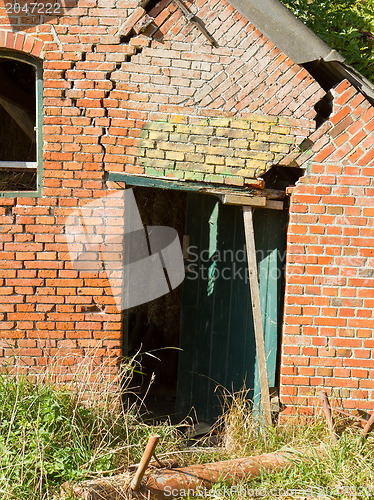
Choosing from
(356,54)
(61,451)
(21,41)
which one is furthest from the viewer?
(356,54)

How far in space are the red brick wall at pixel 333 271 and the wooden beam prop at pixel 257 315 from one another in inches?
6.7

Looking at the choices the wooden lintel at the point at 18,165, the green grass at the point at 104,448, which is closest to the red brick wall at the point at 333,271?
the green grass at the point at 104,448

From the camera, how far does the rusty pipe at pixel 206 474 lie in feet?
10.7

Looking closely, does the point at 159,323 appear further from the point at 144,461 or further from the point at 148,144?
the point at 144,461

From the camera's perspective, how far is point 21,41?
404cm

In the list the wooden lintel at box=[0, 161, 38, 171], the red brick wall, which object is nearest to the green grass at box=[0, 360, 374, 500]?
the red brick wall

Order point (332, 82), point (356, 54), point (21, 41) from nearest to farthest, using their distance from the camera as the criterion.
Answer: point (21, 41)
point (332, 82)
point (356, 54)

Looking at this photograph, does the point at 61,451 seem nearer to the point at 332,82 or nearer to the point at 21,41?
the point at 21,41

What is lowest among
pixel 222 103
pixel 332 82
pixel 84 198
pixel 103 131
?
pixel 84 198

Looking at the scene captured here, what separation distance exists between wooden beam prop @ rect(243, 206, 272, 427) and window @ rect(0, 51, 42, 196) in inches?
72.5

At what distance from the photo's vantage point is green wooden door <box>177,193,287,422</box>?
452cm

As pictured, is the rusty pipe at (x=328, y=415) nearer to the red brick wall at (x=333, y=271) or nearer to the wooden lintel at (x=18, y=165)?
the red brick wall at (x=333, y=271)

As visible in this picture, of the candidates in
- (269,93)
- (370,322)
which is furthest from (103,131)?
(370,322)

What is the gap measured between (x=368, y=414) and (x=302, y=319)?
101 cm
